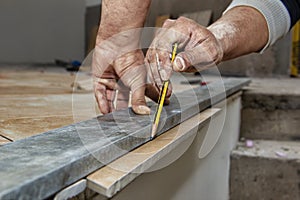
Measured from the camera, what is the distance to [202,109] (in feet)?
2.44

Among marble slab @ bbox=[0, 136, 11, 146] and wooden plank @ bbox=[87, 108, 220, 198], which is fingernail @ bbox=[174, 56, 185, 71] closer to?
wooden plank @ bbox=[87, 108, 220, 198]

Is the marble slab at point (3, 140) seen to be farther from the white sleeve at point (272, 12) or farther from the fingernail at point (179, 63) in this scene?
the white sleeve at point (272, 12)

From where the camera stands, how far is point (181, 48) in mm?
522

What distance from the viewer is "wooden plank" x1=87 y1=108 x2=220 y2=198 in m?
0.33

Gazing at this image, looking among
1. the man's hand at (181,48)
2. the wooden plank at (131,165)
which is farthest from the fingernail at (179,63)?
the wooden plank at (131,165)

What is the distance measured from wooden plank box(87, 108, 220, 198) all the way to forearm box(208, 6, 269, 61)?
17 cm

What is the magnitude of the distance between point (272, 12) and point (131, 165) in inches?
18.7

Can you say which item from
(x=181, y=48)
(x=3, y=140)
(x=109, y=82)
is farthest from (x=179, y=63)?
(x=3, y=140)

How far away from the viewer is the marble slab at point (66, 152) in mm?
265

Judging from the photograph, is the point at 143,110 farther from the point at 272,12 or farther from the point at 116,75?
the point at 272,12

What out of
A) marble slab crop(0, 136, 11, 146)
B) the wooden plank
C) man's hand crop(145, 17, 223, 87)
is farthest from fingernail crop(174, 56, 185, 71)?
marble slab crop(0, 136, 11, 146)

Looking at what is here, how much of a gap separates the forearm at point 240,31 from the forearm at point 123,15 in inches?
4.7

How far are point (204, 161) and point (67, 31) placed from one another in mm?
2692

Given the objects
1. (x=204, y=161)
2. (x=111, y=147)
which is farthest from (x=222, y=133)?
(x=111, y=147)
